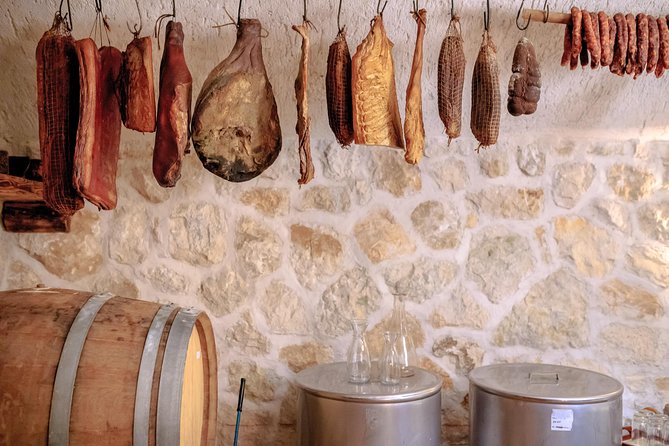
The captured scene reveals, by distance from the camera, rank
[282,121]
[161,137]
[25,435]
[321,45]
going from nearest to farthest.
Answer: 1. [25,435]
2. [161,137]
3. [321,45]
4. [282,121]

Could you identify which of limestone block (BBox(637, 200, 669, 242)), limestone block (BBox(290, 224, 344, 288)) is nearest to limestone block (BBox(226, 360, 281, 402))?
limestone block (BBox(290, 224, 344, 288))

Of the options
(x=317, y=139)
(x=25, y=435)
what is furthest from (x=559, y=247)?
(x=25, y=435)

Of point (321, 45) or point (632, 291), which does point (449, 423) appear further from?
point (321, 45)

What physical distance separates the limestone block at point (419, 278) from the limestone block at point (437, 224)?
75mm

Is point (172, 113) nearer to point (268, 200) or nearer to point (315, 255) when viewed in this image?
point (268, 200)

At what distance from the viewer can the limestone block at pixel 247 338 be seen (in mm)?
2623

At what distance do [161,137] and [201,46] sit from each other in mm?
523

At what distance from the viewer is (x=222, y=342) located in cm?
263

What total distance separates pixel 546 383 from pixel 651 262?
2.52ft

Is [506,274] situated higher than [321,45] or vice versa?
[321,45]

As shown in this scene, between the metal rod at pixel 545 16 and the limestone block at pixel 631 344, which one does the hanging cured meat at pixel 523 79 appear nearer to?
the metal rod at pixel 545 16

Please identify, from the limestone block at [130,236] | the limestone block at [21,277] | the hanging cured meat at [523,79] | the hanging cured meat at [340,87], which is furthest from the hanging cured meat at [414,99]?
the limestone block at [21,277]

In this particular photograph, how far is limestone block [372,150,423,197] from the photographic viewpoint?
8.67 feet

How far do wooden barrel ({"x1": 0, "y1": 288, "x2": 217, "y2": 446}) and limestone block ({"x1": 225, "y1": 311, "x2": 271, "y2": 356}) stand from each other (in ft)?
2.32
